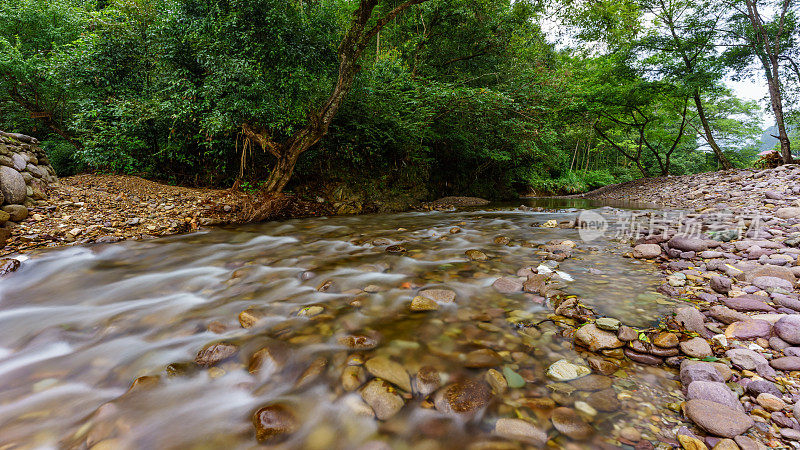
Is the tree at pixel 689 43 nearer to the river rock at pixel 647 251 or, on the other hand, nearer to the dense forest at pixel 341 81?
the dense forest at pixel 341 81

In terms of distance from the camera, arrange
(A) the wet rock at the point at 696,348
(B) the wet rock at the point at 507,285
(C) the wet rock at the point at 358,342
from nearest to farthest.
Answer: (A) the wet rock at the point at 696,348 < (C) the wet rock at the point at 358,342 < (B) the wet rock at the point at 507,285

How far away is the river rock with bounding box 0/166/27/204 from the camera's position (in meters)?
4.10

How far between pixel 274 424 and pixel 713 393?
1953 millimetres

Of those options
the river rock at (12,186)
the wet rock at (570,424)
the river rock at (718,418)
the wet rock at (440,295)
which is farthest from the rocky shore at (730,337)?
the river rock at (12,186)

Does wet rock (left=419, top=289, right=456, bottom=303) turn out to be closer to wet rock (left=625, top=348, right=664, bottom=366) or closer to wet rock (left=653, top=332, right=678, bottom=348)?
wet rock (left=625, top=348, right=664, bottom=366)

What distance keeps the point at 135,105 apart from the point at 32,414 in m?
7.69

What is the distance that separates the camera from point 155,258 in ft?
12.3

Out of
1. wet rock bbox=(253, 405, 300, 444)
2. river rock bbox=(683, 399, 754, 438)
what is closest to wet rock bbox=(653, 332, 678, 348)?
river rock bbox=(683, 399, 754, 438)

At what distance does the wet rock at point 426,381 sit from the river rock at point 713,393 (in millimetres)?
1139

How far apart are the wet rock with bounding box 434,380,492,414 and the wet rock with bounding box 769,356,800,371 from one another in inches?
55.3

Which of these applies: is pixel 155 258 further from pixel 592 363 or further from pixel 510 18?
pixel 510 18

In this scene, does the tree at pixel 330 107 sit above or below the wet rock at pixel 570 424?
above

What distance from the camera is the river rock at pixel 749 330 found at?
5.42 feet

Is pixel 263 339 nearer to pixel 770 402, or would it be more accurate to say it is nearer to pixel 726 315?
pixel 770 402
